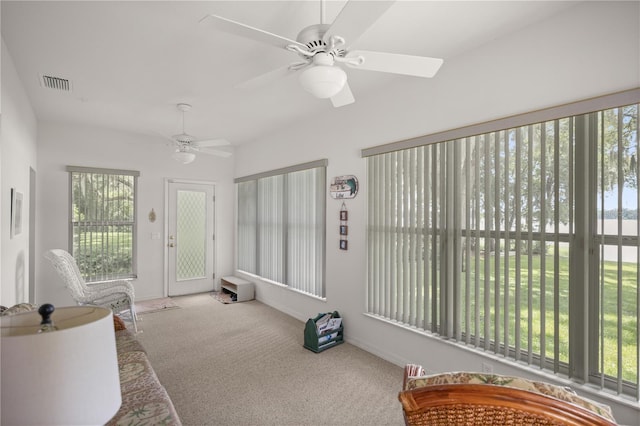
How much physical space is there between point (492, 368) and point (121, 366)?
8.39 feet

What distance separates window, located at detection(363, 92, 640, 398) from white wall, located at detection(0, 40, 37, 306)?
10.5 feet

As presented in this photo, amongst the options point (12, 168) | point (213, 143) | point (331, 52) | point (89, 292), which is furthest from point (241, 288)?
point (331, 52)

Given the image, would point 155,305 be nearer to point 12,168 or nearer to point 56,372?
point 12,168

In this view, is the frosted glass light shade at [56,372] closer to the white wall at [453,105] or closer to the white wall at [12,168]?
the white wall at [12,168]

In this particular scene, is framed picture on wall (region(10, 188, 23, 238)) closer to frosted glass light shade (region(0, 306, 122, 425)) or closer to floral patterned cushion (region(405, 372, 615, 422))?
frosted glass light shade (region(0, 306, 122, 425))

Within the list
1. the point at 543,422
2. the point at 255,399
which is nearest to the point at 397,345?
the point at 255,399

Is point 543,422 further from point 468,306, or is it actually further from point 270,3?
point 270,3

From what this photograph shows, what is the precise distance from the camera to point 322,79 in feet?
5.69

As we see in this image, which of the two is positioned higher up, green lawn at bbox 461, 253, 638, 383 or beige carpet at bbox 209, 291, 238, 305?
green lawn at bbox 461, 253, 638, 383

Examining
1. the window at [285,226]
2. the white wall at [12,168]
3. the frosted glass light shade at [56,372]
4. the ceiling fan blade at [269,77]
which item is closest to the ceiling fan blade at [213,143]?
the window at [285,226]

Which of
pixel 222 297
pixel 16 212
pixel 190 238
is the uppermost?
pixel 16 212

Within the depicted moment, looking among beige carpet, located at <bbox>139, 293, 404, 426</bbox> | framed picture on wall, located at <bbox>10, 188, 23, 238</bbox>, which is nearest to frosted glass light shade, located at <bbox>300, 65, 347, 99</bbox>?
beige carpet, located at <bbox>139, 293, 404, 426</bbox>

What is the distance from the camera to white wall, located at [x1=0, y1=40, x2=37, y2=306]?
2.46 metres

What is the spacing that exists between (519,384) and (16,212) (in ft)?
12.6
